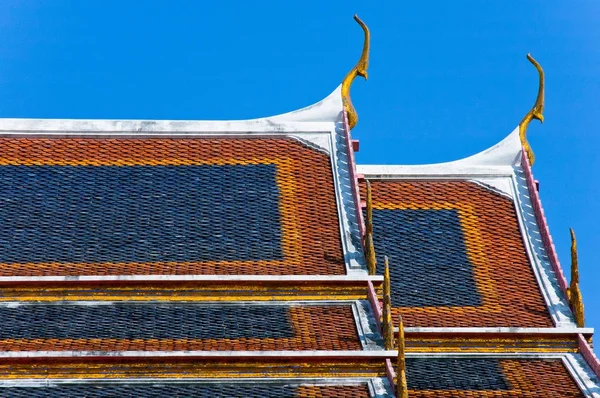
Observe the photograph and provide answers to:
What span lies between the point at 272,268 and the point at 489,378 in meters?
4.19

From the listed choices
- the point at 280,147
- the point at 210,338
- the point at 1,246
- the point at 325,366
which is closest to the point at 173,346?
the point at 210,338

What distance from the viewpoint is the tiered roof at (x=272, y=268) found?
2398cm

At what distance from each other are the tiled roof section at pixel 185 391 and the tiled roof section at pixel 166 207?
12.0 feet

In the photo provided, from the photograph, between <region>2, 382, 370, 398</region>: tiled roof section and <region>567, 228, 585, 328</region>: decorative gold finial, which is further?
<region>567, 228, 585, 328</region>: decorative gold finial

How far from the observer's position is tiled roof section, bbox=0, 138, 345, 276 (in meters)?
27.4

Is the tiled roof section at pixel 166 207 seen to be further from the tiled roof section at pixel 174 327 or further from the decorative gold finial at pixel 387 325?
the decorative gold finial at pixel 387 325

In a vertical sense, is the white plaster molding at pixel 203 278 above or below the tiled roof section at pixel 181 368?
above

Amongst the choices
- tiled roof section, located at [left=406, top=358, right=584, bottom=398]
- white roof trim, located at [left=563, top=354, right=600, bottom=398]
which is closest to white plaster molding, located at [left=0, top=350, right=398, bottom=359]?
tiled roof section, located at [left=406, top=358, right=584, bottom=398]

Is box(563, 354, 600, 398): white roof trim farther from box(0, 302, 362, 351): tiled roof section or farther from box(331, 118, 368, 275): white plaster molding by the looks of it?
box(0, 302, 362, 351): tiled roof section

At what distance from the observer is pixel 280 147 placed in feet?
99.6

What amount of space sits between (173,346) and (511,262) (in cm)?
790

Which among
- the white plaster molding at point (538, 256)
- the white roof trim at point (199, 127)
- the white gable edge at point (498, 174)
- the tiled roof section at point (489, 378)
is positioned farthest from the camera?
the white gable edge at point (498, 174)

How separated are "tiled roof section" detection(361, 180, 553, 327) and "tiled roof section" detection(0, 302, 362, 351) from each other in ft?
8.79

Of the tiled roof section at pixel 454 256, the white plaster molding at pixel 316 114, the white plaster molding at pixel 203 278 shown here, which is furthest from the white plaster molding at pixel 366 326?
the white plaster molding at pixel 316 114
